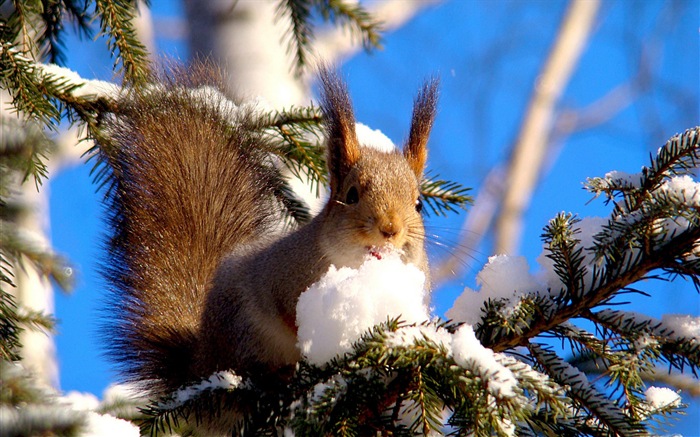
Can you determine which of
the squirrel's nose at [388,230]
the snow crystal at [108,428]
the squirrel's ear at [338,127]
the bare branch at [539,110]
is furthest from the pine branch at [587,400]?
the bare branch at [539,110]

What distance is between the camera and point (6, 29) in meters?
1.35

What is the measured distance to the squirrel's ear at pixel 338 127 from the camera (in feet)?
4.92

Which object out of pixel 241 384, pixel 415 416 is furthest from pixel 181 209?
pixel 415 416

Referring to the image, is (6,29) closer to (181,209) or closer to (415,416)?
(181,209)

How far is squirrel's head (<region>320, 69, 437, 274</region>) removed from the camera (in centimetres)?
136

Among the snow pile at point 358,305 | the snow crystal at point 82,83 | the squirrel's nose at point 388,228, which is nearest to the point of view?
the snow pile at point 358,305

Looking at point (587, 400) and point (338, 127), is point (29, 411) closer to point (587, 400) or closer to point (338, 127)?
point (587, 400)

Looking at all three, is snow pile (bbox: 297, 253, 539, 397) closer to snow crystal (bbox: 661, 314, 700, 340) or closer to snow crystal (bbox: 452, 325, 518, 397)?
snow crystal (bbox: 452, 325, 518, 397)

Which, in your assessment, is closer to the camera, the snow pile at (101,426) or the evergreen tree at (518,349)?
the snow pile at (101,426)

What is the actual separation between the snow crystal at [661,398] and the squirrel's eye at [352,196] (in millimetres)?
664

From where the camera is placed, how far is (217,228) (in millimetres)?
1647

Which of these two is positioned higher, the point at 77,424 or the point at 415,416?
the point at 415,416

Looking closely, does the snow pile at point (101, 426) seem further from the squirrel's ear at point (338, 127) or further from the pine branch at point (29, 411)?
the squirrel's ear at point (338, 127)

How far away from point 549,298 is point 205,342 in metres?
0.79
